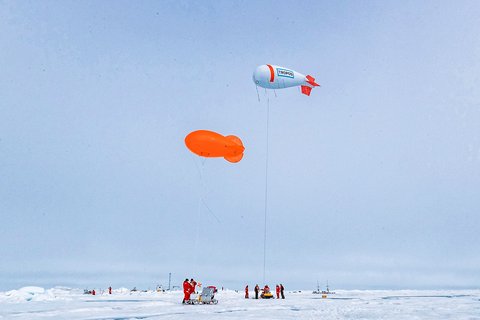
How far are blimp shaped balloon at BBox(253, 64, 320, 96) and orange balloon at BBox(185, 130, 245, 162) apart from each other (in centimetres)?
444

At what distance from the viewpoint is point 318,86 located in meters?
30.2

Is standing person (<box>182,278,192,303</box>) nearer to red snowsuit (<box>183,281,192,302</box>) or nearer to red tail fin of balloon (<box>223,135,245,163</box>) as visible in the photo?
red snowsuit (<box>183,281,192,302</box>)

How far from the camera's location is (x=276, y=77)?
27.1m

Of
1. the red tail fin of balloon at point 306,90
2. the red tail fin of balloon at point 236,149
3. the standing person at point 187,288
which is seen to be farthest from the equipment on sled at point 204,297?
the red tail fin of balloon at point 306,90

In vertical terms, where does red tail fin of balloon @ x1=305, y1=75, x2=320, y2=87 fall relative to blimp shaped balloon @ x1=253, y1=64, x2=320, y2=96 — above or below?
above

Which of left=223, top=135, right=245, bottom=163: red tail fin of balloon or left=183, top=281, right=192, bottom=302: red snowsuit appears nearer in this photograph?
left=183, top=281, right=192, bottom=302: red snowsuit

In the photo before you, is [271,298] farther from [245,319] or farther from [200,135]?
[245,319]

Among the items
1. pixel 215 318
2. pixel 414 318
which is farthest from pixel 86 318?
pixel 414 318

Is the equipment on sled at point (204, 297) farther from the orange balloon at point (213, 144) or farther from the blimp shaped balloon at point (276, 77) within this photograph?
the blimp shaped balloon at point (276, 77)

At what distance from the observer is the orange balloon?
79.3ft

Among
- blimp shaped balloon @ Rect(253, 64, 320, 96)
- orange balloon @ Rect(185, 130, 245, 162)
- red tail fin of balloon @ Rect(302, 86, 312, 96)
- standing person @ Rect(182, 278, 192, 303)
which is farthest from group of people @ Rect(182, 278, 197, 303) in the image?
red tail fin of balloon @ Rect(302, 86, 312, 96)

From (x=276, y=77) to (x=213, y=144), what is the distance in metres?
6.77

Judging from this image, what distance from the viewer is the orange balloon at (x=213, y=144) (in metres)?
24.2

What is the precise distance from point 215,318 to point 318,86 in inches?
787
